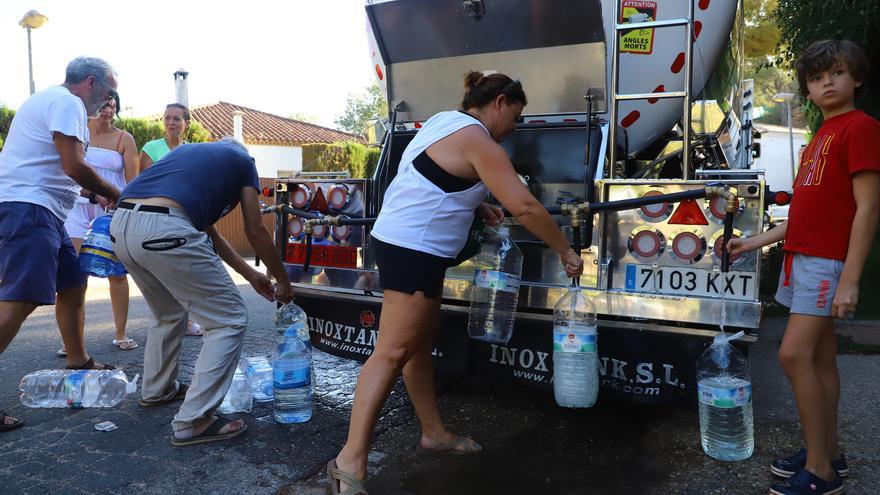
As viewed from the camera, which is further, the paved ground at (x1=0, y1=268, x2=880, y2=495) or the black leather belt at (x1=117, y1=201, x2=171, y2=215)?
the black leather belt at (x1=117, y1=201, x2=171, y2=215)

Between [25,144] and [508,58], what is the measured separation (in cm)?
284

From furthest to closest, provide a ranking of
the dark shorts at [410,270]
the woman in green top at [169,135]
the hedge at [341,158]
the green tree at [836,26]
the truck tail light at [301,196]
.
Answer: the hedge at [341,158]
the green tree at [836,26]
the woman in green top at [169,135]
the truck tail light at [301,196]
the dark shorts at [410,270]

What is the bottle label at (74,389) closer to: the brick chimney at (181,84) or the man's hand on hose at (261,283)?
the man's hand on hose at (261,283)

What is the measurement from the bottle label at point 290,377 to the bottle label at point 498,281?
1.09m

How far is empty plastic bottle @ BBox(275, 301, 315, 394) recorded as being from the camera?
3906 millimetres

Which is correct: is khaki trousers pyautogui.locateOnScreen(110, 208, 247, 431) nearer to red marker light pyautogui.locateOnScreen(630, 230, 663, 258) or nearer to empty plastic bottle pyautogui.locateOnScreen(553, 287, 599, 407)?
empty plastic bottle pyautogui.locateOnScreen(553, 287, 599, 407)

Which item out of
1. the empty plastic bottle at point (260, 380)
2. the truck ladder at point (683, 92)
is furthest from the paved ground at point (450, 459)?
the truck ladder at point (683, 92)

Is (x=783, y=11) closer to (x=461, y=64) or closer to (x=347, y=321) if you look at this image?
(x=461, y=64)

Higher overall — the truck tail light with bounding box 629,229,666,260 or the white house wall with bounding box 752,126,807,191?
the white house wall with bounding box 752,126,807,191

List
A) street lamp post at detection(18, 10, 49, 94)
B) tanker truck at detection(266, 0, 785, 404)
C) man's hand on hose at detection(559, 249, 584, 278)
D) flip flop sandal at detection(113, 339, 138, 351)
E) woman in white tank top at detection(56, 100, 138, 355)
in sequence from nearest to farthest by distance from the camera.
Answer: man's hand on hose at detection(559, 249, 584, 278)
tanker truck at detection(266, 0, 785, 404)
woman in white tank top at detection(56, 100, 138, 355)
flip flop sandal at detection(113, 339, 138, 351)
street lamp post at detection(18, 10, 49, 94)

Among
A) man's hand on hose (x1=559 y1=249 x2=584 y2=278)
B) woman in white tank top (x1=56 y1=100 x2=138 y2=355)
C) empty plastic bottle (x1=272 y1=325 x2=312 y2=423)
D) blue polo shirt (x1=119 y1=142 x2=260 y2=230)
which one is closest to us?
man's hand on hose (x1=559 y1=249 x2=584 y2=278)

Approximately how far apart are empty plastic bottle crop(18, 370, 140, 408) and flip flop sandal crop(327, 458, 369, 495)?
1.92 metres

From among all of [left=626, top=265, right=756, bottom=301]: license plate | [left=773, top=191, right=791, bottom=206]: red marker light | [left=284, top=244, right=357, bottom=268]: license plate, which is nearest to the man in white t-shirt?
[left=284, top=244, right=357, bottom=268]: license plate

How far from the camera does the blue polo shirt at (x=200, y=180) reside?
325 cm
